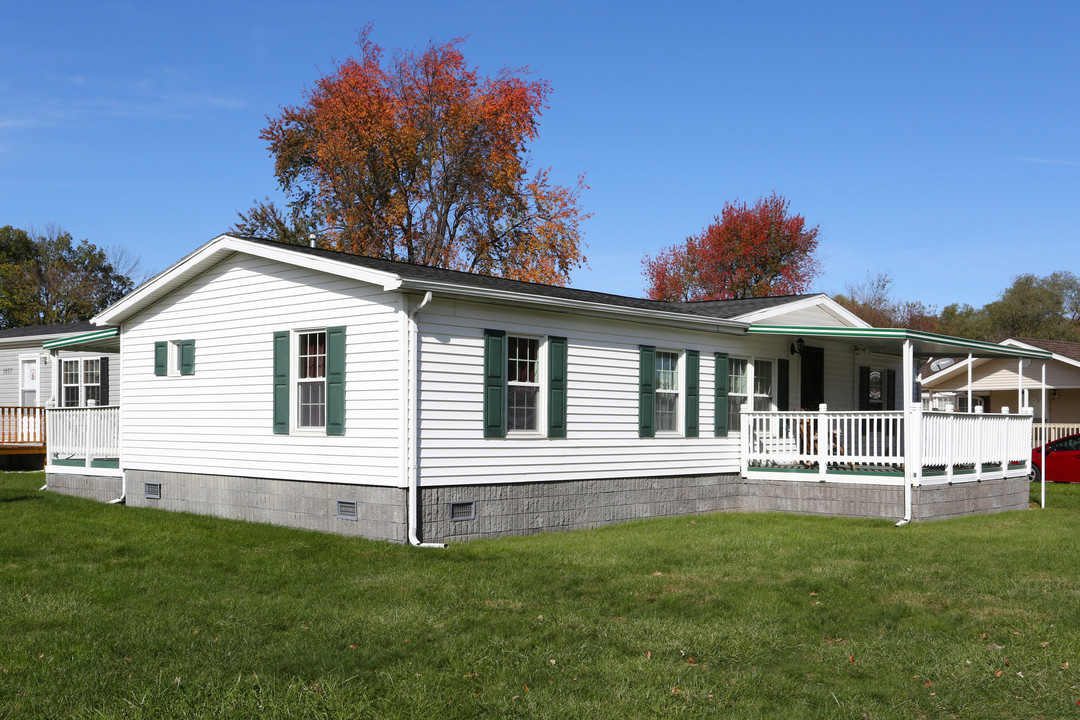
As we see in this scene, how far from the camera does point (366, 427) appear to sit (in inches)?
487

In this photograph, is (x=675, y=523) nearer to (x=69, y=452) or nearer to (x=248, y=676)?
(x=248, y=676)

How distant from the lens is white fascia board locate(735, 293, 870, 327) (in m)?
16.8

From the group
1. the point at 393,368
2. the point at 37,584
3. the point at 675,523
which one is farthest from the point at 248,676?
the point at 675,523

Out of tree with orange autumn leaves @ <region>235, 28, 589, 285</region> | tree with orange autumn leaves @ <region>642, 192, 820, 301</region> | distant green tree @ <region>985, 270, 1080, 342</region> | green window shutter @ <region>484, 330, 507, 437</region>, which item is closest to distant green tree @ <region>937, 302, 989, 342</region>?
distant green tree @ <region>985, 270, 1080, 342</region>

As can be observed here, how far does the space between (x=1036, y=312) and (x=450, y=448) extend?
57.2 meters

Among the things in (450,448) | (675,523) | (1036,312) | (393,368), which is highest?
(1036,312)

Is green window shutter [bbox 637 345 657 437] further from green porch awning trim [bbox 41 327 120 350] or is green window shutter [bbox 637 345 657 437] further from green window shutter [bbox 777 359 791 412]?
green porch awning trim [bbox 41 327 120 350]

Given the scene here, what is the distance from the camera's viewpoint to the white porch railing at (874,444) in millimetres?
14914

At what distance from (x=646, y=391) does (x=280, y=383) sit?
5294 mm

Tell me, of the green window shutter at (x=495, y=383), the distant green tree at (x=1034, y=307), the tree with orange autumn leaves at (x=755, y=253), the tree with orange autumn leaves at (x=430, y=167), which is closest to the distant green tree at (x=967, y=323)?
the distant green tree at (x=1034, y=307)

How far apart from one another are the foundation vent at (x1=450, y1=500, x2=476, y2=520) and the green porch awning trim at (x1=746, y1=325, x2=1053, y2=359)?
6196 mm

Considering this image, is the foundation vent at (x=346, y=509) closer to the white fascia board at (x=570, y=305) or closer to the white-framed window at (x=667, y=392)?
the white fascia board at (x=570, y=305)

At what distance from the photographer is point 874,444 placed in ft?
49.0

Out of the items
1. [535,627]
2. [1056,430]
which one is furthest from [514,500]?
[1056,430]
